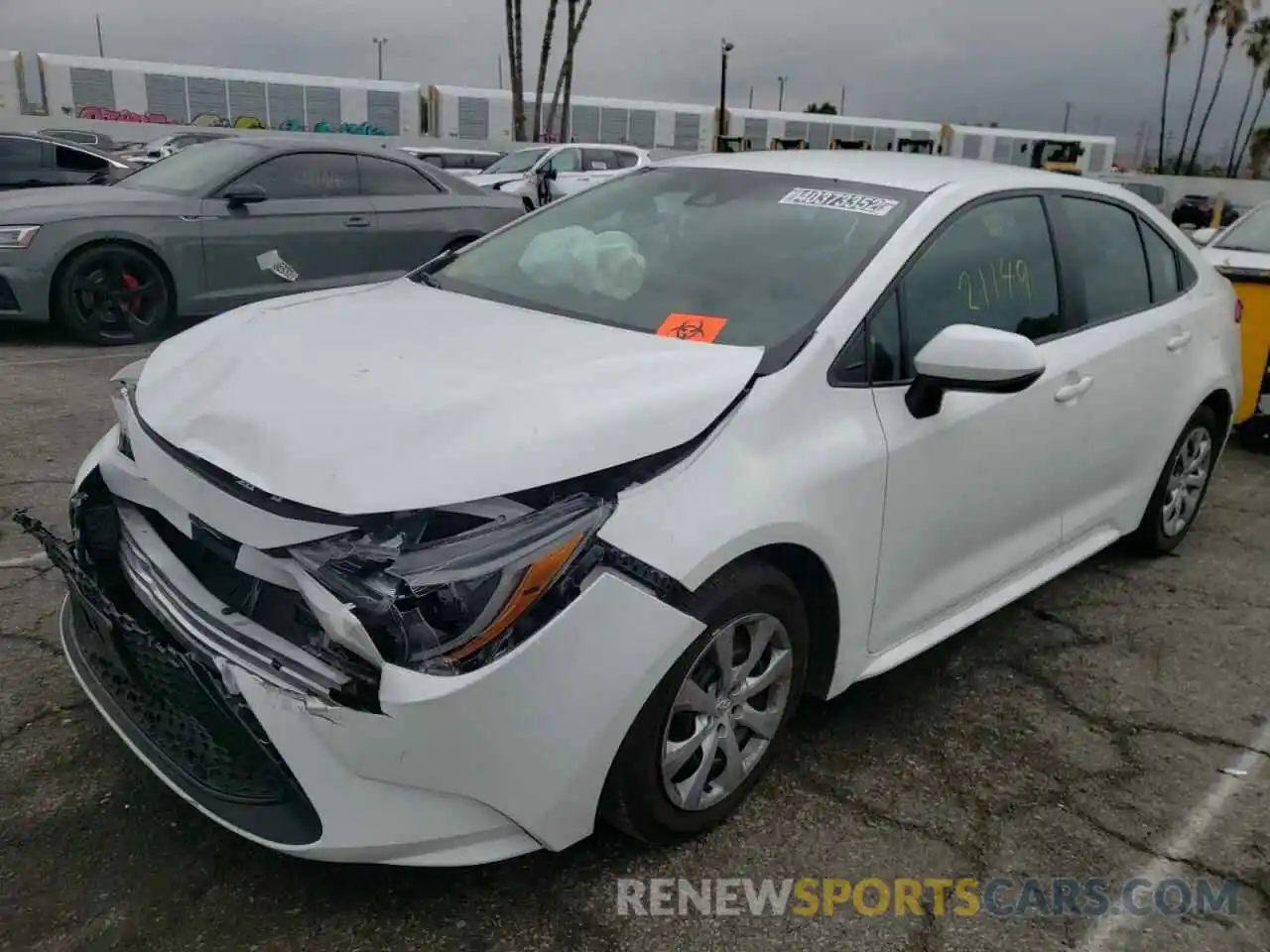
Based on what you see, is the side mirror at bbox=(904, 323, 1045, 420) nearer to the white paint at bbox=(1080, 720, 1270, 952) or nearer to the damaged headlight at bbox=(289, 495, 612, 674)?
the damaged headlight at bbox=(289, 495, 612, 674)

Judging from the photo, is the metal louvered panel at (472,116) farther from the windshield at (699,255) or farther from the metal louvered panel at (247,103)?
the windshield at (699,255)

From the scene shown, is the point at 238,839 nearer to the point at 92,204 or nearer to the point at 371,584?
the point at 371,584

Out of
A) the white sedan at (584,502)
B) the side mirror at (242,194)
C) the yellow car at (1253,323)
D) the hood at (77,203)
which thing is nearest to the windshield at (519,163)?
the side mirror at (242,194)

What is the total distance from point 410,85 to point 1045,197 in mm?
38347

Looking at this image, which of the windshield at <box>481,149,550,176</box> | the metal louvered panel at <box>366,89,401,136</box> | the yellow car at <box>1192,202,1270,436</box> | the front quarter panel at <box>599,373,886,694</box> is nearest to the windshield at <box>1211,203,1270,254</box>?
the yellow car at <box>1192,202,1270,436</box>

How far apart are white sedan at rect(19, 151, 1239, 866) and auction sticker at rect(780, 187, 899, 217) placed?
1 centimetres

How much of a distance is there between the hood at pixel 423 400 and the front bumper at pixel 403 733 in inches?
11.8

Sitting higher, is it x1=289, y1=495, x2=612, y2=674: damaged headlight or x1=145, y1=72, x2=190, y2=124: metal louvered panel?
x1=145, y1=72, x2=190, y2=124: metal louvered panel

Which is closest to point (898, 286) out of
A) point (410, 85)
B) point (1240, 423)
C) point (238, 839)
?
point (238, 839)

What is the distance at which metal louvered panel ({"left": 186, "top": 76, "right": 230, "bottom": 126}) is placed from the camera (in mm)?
36406

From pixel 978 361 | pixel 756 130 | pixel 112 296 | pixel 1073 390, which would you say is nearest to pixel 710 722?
pixel 978 361

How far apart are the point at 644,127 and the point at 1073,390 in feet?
127

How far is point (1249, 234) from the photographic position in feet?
22.7

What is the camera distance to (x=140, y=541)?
2.37 m
